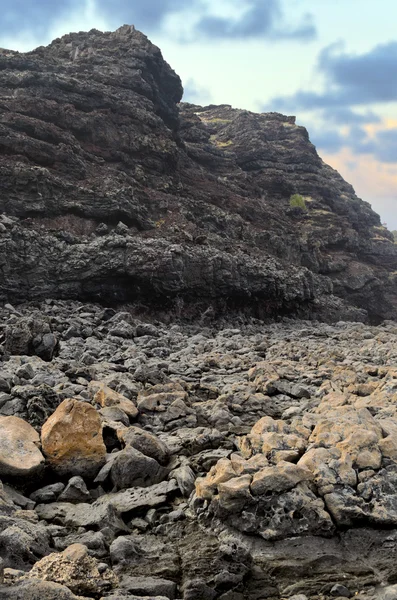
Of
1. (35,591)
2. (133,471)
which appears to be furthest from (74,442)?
(35,591)

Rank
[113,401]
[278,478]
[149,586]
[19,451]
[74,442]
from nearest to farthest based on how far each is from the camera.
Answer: [149,586], [278,478], [19,451], [74,442], [113,401]

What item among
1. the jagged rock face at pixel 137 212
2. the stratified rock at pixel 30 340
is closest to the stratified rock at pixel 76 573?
the stratified rock at pixel 30 340

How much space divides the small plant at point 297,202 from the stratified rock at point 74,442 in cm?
6230

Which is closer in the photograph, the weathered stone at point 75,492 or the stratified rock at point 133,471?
the weathered stone at point 75,492

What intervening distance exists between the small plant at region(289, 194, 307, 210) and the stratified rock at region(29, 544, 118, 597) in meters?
65.7

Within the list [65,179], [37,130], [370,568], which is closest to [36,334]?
[370,568]

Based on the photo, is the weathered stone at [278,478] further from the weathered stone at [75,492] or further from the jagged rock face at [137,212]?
the jagged rock face at [137,212]

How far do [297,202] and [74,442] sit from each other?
210 ft

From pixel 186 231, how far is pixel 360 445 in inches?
1256

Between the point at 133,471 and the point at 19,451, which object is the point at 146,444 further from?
the point at 19,451

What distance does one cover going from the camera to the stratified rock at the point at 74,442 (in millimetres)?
8664

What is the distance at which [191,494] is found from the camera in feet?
26.2

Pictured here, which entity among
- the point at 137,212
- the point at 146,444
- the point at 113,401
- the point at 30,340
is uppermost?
the point at 137,212

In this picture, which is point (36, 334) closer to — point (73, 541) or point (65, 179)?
point (73, 541)
